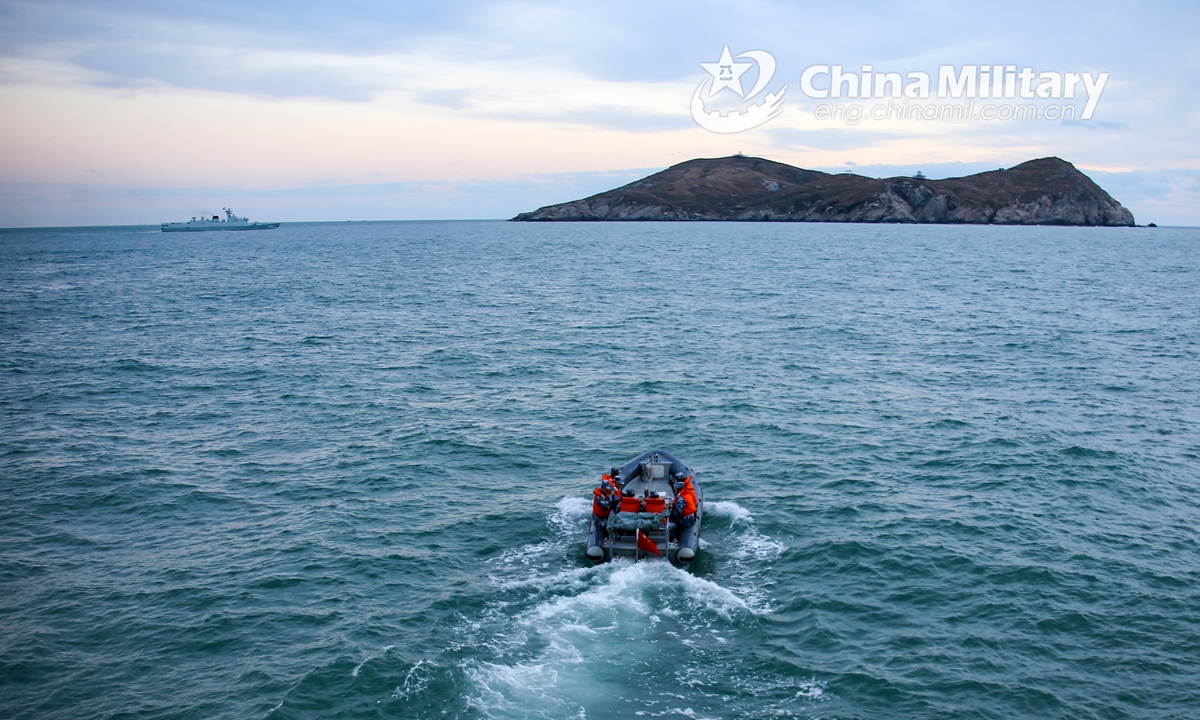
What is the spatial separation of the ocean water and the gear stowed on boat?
2.14ft

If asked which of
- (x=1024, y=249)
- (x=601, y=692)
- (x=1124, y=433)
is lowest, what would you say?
(x=601, y=692)

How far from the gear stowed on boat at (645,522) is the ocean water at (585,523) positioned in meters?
0.65

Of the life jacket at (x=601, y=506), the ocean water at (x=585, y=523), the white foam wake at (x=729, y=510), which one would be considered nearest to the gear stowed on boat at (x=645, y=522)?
the life jacket at (x=601, y=506)

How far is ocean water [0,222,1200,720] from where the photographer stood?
17.0 metres

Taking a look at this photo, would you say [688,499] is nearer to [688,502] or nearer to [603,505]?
[688,502]

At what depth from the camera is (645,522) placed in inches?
864

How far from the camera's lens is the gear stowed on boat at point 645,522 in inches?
860

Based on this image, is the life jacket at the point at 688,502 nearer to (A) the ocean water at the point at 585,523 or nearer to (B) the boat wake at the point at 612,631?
(B) the boat wake at the point at 612,631

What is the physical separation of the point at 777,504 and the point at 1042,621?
29.5 ft

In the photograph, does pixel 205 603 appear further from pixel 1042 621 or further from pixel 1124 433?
pixel 1124 433

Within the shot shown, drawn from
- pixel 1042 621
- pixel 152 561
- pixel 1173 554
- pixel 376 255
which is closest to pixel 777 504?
pixel 1042 621

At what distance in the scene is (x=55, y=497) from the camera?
1055 inches

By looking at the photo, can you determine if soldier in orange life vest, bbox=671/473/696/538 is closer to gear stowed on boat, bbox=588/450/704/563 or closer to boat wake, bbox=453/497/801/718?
gear stowed on boat, bbox=588/450/704/563

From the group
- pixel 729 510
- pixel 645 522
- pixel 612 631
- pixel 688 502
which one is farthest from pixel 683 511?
pixel 612 631
